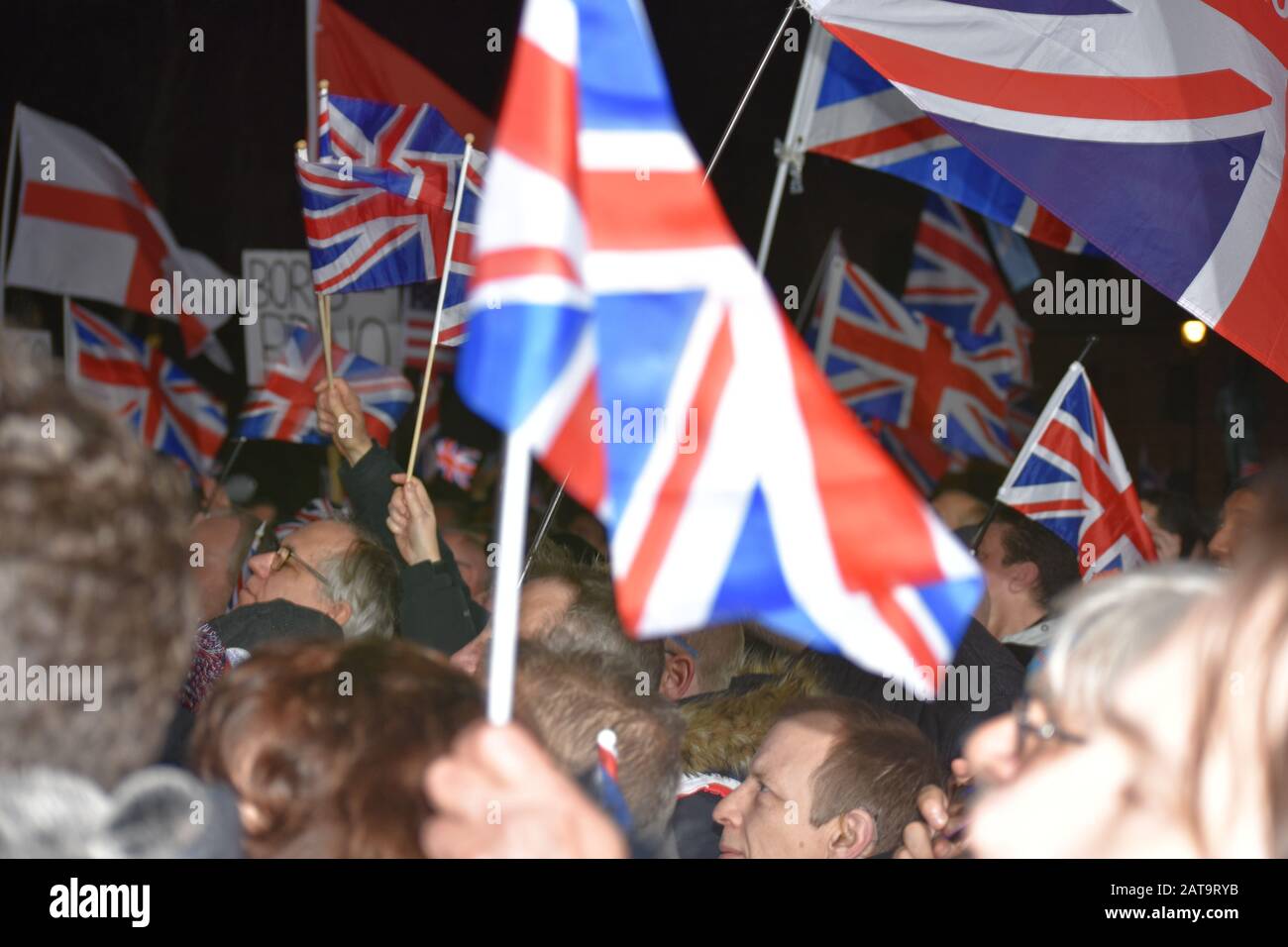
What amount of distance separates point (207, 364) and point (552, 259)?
15518 mm

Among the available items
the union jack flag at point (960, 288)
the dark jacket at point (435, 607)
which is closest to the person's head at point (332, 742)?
the dark jacket at point (435, 607)

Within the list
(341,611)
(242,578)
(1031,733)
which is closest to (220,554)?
(242,578)

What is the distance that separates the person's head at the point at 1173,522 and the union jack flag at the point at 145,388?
5.48 m

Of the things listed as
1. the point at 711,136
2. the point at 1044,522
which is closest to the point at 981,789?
the point at 1044,522

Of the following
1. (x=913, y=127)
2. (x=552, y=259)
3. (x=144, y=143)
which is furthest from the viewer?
(x=144, y=143)

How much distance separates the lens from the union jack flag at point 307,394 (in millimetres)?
7703

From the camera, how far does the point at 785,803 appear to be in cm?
274

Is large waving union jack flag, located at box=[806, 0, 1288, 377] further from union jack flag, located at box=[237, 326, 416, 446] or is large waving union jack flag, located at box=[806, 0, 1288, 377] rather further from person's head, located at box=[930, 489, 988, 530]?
union jack flag, located at box=[237, 326, 416, 446]

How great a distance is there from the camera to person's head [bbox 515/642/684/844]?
240 cm

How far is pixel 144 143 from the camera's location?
44.8ft

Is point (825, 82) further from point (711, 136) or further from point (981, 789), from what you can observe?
point (711, 136)

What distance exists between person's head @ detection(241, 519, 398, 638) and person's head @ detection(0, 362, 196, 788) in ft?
9.40
